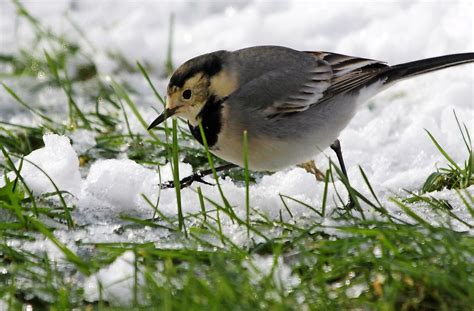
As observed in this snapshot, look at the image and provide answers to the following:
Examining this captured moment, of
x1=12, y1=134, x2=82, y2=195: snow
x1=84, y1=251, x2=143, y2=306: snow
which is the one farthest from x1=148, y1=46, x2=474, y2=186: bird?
x1=84, y1=251, x2=143, y2=306: snow

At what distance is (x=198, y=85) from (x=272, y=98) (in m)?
0.45

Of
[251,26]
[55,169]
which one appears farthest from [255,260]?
[251,26]

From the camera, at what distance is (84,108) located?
703 centimetres

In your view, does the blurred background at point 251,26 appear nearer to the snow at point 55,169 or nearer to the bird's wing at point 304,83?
the bird's wing at point 304,83

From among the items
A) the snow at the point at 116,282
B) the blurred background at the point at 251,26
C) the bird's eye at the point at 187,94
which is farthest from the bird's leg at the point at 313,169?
the blurred background at the point at 251,26

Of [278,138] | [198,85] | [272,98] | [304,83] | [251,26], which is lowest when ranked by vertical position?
[278,138]

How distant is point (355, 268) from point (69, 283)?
1.18m

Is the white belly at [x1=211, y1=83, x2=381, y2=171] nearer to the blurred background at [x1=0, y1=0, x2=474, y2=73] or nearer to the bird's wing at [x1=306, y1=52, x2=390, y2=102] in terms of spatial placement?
the bird's wing at [x1=306, y1=52, x2=390, y2=102]

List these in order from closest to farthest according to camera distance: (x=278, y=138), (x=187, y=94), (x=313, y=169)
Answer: (x=278, y=138), (x=187, y=94), (x=313, y=169)

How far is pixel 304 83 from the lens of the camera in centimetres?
520

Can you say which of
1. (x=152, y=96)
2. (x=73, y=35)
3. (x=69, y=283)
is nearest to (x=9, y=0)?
(x=73, y=35)

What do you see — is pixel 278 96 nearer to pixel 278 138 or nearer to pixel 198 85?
pixel 278 138

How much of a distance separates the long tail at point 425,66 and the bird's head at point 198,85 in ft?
3.37

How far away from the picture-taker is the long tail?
17.7 feet
